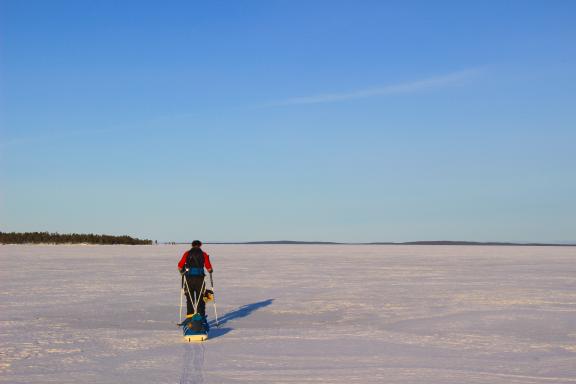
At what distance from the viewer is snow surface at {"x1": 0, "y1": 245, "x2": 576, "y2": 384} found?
8.51 metres

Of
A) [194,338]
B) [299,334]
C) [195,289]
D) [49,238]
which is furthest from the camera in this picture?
[49,238]

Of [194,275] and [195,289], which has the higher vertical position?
[194,275]

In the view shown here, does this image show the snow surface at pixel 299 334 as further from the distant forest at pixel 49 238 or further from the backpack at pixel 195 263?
the distant forest at pixel 49 238

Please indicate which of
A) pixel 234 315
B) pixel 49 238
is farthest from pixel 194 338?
pixel 49 238

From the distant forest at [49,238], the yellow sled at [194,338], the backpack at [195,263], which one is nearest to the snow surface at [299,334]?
the yellow sled at [194,338]

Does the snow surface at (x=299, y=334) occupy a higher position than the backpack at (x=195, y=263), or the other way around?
the backpack at (x=195, y=263)

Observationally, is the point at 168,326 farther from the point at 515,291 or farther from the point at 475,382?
the point at 515,291

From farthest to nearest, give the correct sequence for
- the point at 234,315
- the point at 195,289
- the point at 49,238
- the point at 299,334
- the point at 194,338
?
the point at 49,238 → the point at 234,315 → the point at 195,289 → the point at 299,334 → the point at 194,338

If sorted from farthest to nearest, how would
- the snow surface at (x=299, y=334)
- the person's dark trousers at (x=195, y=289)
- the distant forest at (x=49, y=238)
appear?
the distant forest at (x=49, y=238), the person's dark trousers at (x=195, y=289), the snow surface at (x=299, y=334)

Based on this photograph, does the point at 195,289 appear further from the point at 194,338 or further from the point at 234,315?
the point at 234,315

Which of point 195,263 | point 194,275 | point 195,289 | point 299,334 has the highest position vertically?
point 195,263

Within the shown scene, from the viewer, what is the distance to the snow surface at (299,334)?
8.51 m

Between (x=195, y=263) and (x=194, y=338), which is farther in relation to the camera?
(x=195, y=263)

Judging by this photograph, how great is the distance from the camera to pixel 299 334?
11820mm
